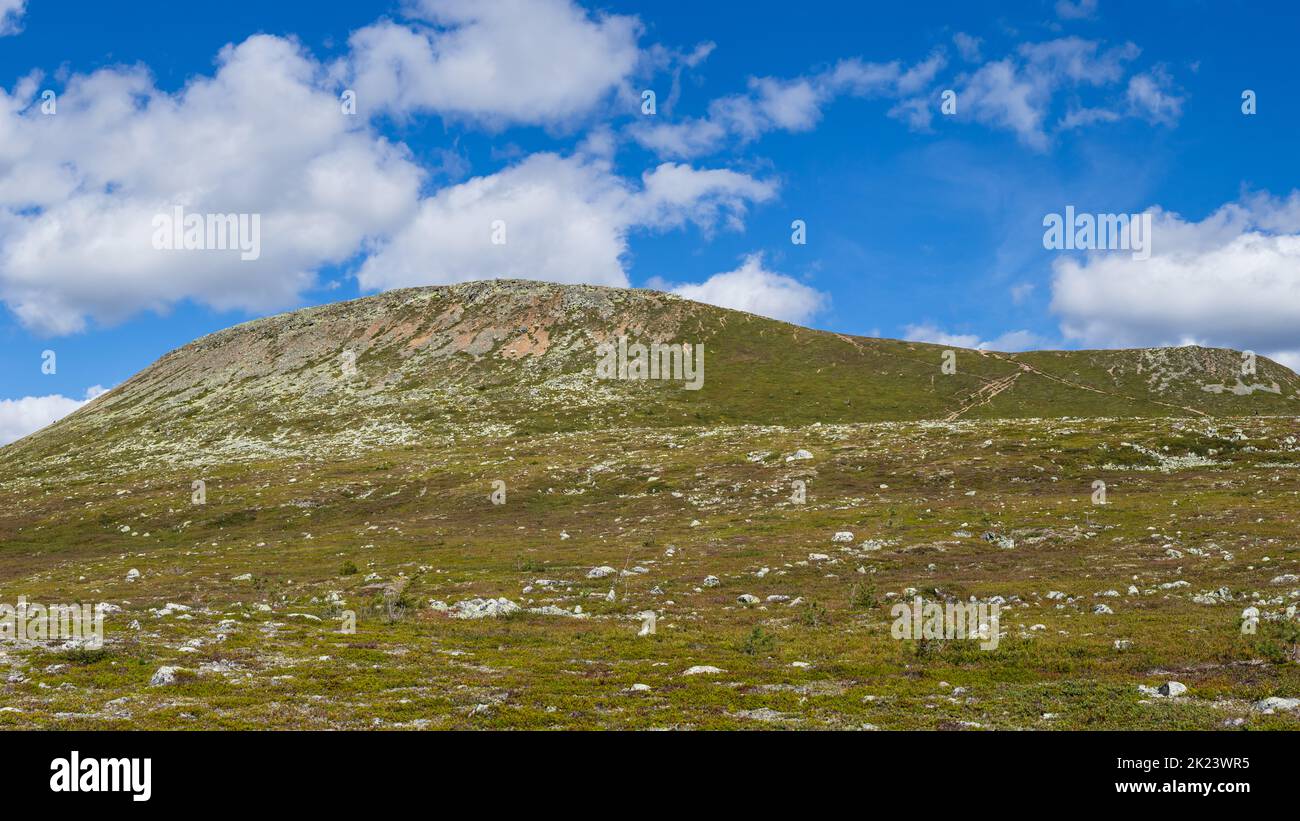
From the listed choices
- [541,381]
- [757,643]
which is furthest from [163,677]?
[541,381]

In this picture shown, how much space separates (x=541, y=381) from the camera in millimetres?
127500

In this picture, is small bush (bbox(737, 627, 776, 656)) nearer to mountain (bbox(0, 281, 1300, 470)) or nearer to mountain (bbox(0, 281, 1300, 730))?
mountain (bbox(0, 281, 1300, 730))

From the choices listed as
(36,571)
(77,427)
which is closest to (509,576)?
(36,571)

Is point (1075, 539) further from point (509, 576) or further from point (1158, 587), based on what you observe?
point (509, 576)

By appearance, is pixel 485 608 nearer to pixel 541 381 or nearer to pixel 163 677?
pixel 163 677

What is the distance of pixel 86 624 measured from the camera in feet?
74.6

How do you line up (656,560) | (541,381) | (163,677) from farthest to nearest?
(541,381) < (656,560) < (163,677)

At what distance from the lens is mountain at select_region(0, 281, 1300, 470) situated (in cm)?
11050

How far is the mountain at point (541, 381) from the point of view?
11050cm

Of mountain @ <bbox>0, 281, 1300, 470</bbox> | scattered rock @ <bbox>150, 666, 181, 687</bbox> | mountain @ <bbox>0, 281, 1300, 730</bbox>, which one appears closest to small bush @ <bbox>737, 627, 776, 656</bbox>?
mountain @ <bbox>0, 281, 1300, 730</bbox>

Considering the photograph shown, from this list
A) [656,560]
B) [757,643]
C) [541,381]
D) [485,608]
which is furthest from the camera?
[541,381]

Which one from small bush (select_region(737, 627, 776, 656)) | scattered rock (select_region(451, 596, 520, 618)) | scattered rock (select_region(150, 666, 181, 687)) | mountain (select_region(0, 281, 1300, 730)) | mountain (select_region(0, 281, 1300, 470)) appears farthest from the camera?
mountain (select_region(0, 281, 1300, 470))

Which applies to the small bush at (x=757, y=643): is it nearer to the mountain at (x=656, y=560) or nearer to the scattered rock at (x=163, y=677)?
the mountain at (x=656, y=560)
